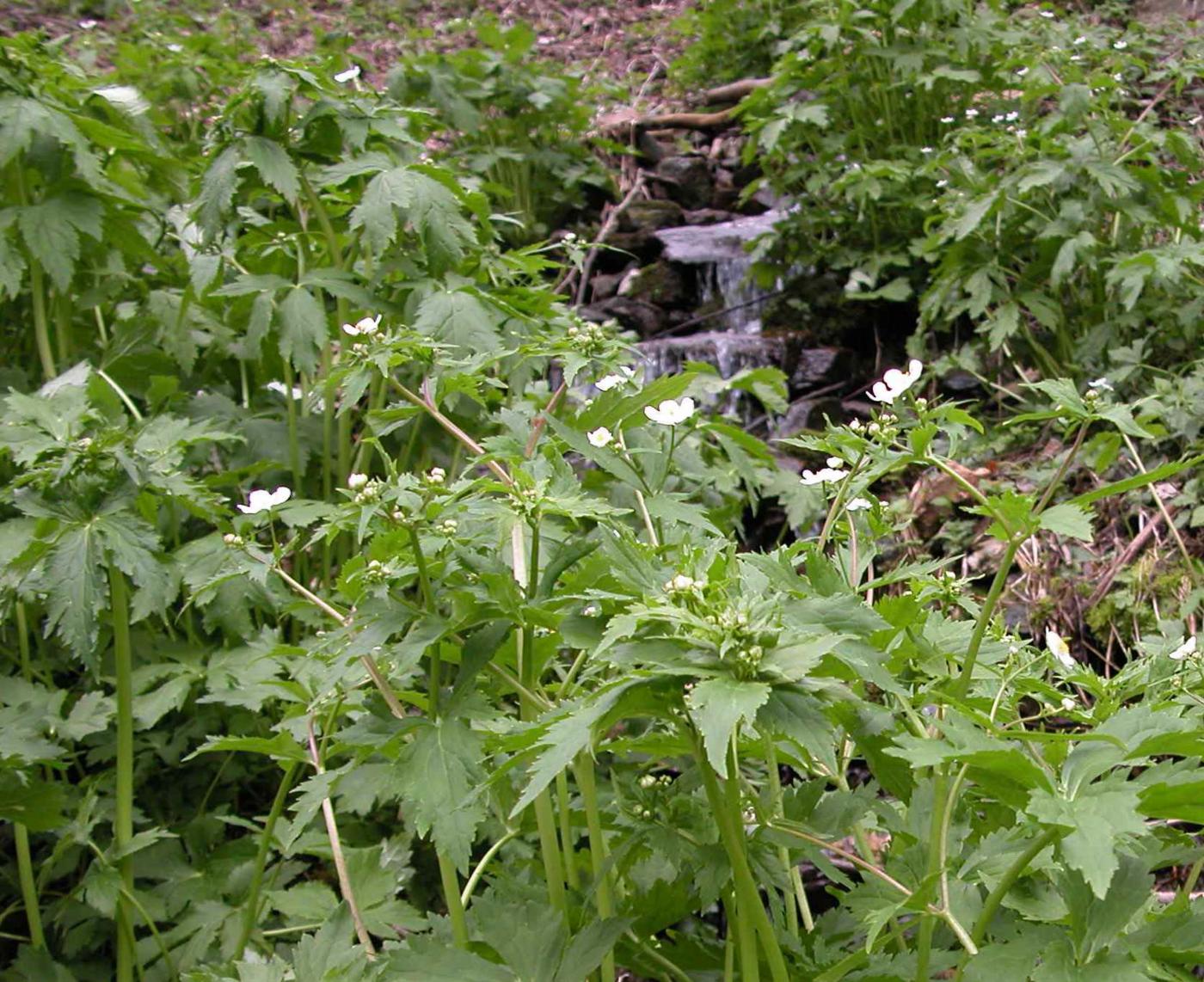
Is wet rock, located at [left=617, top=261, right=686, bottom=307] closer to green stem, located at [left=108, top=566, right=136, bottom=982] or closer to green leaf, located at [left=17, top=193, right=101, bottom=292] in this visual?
green leaf, located at [left=17, top=193, right=101, bottom=292]

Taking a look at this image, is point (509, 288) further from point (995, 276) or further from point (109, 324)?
point (995, 276)

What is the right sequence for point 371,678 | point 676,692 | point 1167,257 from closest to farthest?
point 676,692
point 371,678
point 1167,257

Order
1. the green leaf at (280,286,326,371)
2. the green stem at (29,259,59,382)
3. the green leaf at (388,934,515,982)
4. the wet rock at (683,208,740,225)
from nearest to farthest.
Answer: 1. the green leaf at (388,934,515,982)
2. the green leaf at (280,286,326,371)
3. the green stem at (29,259,59,382)
4. the wet rock at (683,208,740,225)

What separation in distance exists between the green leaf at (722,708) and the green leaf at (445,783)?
0.38 m

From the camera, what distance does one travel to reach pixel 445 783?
129 cm

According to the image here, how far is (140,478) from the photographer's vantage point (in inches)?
75.7

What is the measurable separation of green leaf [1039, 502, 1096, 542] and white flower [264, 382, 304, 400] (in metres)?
2.03

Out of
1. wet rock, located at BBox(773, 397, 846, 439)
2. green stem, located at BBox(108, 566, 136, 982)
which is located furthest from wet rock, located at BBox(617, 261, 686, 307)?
green stem, located at BBox(108, 566, 136, 982)

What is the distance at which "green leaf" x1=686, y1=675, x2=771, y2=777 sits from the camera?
3.11ft

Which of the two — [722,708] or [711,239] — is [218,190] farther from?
[711,239]

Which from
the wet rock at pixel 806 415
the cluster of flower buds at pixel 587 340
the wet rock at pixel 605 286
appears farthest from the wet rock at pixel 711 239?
the cluster of flower buds at pixel 587 340

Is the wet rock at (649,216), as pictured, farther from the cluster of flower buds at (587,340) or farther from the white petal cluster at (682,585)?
the white petal cluster at (682,585)

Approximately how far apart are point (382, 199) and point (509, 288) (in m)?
0.43

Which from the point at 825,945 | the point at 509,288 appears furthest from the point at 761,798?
the point at 509,288
